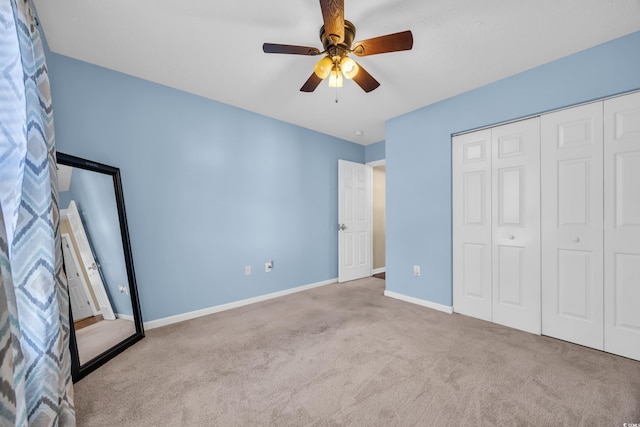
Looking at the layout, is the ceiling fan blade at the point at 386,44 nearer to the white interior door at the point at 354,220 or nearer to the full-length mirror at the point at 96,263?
the full-length mirror at the point at 96,263

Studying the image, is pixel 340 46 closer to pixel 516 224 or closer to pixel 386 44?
pixel 386 44

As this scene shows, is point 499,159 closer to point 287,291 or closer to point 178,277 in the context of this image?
point 287,291

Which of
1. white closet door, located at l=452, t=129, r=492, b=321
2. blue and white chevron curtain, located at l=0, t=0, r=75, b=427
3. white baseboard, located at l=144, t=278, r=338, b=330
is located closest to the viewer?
blue and white chevron curtain, located at l=0, t=0, r=75, b=427

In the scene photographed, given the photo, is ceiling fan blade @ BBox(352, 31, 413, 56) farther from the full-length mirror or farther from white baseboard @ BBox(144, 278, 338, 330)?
white baseboard @ BBox(144, 278, 338, 330)

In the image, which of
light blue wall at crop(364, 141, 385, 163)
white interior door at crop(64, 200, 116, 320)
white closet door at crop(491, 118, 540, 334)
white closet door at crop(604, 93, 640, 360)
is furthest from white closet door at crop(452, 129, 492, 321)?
white interior door at crop(64, 200, 116, 320)

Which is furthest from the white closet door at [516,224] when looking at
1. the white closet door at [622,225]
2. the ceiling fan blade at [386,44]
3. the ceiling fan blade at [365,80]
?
the ceiling fan blade at [386,44]

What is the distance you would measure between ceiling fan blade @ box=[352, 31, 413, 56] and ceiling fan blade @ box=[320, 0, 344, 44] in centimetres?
15

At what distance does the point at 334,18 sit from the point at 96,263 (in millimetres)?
2515

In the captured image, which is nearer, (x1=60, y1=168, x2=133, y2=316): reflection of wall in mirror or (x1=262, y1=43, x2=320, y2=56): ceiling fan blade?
(x1=262, y1=43, x2=320, y2=56): ceiling fan blade

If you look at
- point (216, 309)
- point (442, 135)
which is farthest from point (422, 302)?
point (216, 309)

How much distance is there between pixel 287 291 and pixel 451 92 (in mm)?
3247

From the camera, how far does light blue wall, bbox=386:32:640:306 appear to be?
2.08 metres

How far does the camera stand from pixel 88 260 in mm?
2004

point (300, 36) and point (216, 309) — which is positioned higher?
point (300, 36)
